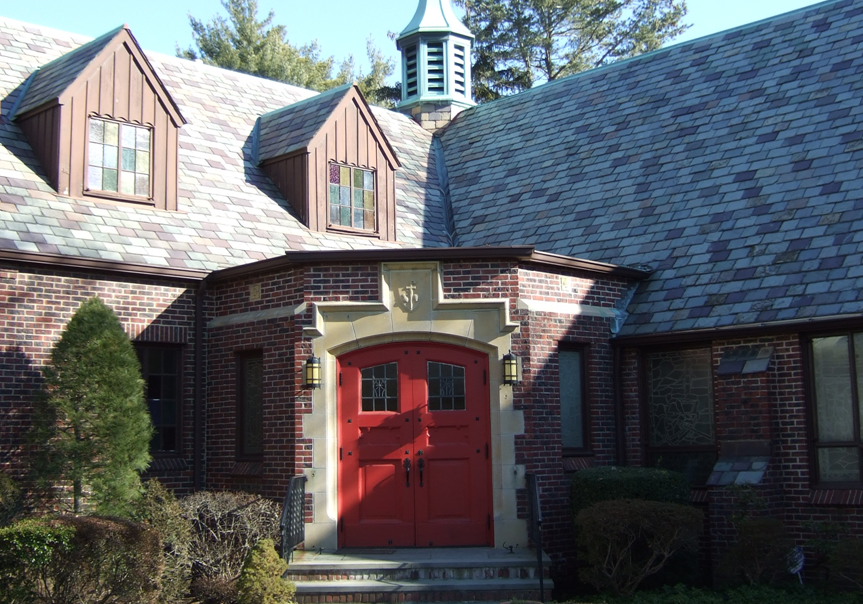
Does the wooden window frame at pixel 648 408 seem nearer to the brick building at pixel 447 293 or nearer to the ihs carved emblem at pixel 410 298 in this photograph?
the brick building at pixel 447 293

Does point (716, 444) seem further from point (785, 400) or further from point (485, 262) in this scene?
point (485, 262)

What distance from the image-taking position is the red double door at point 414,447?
1232 cm

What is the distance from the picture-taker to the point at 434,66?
23.1 meters

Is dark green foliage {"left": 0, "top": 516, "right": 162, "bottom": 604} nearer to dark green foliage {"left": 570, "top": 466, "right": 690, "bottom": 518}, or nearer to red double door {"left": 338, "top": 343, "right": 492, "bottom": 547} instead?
red double door {"left": 338, "top": 343, "right": 492, "bottom": 547}

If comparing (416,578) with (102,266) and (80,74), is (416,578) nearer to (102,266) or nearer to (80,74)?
(102,266)

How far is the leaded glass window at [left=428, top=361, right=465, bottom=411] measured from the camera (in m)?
12.6

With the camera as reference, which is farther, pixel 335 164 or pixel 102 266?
pixel 335 164

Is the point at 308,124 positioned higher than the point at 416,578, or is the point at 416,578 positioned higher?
the point at 308,124

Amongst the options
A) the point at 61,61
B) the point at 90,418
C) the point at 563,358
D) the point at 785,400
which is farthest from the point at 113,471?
the point at 785,400

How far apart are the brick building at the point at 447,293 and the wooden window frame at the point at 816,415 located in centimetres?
3

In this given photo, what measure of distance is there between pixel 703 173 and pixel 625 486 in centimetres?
575

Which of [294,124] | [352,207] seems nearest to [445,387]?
[352,207]

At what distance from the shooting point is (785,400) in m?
12.5

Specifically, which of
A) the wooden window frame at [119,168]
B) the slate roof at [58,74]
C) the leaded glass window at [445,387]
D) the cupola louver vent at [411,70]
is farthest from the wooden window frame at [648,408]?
the cupola louver vent at [411,70]
